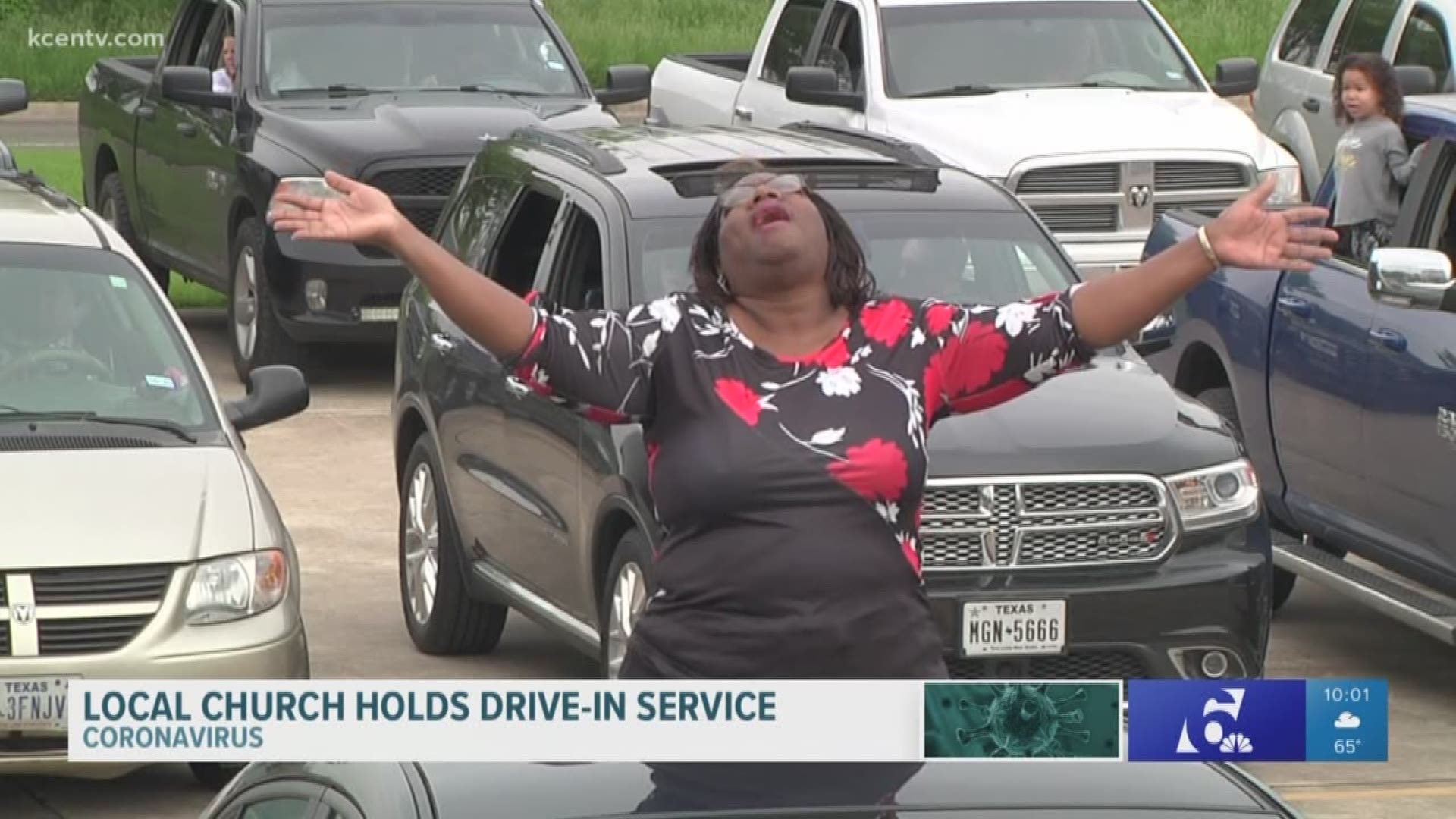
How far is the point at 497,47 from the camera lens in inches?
683

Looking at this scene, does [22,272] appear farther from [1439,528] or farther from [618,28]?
[618,28]

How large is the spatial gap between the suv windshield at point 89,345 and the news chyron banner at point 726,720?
5.59 meters

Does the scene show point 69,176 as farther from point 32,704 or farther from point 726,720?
point 726,720

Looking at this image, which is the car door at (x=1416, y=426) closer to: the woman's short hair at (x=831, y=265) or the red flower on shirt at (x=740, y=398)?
the woman's short hair at (x=831, y=265)

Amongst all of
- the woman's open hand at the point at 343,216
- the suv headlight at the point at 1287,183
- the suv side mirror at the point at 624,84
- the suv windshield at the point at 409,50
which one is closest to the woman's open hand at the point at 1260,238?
the woman's open hand at the point at 343,216

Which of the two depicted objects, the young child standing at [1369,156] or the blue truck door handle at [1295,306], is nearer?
the blue truck door handle at [1295,306]

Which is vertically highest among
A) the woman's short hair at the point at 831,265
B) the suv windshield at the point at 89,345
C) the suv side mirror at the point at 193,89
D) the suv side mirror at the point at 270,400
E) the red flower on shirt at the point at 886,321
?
the woman's short hair at the point at 831,265

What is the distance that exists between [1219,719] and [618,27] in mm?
32973

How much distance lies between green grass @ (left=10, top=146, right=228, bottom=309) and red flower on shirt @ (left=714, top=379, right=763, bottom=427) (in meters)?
14.3

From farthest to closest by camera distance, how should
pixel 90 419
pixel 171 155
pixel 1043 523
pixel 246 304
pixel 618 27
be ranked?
pixel 618 27, pixel 171 155, pixel 246 304, pixel 90 419, pixel 1043 523

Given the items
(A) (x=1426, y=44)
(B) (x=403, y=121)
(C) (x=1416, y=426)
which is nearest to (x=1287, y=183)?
(A) (x=1426, y=44)

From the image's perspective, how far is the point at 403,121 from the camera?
16.2 m

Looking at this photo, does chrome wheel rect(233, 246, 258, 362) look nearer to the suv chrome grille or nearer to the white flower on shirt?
the suv chrome grille

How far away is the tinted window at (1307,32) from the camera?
18.5 metres
